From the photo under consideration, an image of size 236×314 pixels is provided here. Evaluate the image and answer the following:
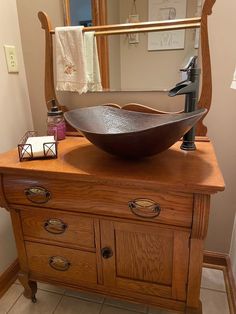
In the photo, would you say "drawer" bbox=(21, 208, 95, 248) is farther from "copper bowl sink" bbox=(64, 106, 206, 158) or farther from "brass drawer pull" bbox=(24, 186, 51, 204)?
"copper bowl sink" bbox=(64, 106, 206, 158)

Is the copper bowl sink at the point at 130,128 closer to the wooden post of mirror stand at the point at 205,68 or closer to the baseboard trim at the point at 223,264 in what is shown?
the wooden post of mirror stand at the point at 205,68

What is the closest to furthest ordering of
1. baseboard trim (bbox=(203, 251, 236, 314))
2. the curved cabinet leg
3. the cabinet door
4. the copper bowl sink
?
1. the copper bowl sink
2. the cabinet door
3. the curved cabinet leg
4. baseboard trim (bbox=(203, 251, 236, 314))

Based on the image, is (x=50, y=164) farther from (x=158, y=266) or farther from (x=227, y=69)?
(x=227, y=69)

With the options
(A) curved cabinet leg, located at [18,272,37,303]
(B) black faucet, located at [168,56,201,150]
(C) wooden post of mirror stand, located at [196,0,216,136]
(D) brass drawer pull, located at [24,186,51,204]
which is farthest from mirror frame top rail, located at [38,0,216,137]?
(A) curved cabinet leg, located at [18,272,37,303]

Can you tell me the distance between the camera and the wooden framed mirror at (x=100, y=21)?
44.7 inches

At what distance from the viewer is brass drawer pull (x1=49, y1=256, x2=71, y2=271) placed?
1.02 m

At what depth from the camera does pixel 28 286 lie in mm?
1148

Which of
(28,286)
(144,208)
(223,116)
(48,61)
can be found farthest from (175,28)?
(28,286)

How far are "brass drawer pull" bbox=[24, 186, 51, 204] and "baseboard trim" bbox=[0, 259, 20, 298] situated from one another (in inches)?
25.9

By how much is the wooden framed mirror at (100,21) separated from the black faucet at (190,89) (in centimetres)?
42

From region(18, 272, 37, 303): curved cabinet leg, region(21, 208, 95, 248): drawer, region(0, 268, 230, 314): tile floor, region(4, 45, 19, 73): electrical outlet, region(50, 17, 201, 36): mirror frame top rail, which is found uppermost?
region(50, 17, 201, 36): mirror frame top rail

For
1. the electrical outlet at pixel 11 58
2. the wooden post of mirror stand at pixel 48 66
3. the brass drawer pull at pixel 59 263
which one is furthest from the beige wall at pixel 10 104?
the brass drawer pull at pixel 59 263

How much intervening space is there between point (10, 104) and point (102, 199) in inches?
31.2

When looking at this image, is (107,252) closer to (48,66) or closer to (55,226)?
(55,226)
